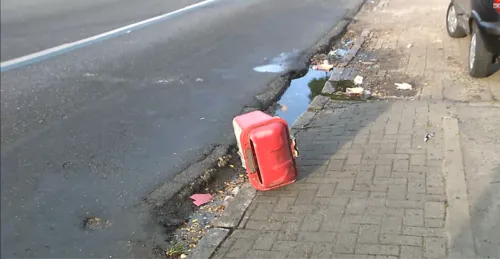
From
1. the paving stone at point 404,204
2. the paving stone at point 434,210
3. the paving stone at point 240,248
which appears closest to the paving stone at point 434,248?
the paving stone at point 434,210

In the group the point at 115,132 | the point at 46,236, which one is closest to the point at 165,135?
the point at 115,132

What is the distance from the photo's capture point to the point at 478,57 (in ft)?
20.8

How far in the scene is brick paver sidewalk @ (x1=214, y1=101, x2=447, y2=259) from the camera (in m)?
3.55

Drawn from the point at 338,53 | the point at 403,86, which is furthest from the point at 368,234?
the point at 338,53

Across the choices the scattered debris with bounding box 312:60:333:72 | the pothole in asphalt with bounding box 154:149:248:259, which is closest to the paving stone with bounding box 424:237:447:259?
the pothole in asphalt with bounding box 154:149:248:259

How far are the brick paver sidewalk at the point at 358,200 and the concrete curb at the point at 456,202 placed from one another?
0.19 feet

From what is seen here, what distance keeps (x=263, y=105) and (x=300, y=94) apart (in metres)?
0.75

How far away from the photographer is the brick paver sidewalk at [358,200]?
355 cm

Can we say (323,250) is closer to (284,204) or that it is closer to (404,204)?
(284,204)

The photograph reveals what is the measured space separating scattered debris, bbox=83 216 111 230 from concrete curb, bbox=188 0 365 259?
89 cm

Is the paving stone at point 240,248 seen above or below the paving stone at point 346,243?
above

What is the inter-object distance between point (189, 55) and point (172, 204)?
4.64 m

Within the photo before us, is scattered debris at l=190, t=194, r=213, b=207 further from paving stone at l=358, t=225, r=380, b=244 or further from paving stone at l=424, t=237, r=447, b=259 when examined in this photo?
paving stone at l=424, t=237, r=447, b=259

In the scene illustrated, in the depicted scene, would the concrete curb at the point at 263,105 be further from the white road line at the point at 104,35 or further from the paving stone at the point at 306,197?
the white road line at the point at 104,35
